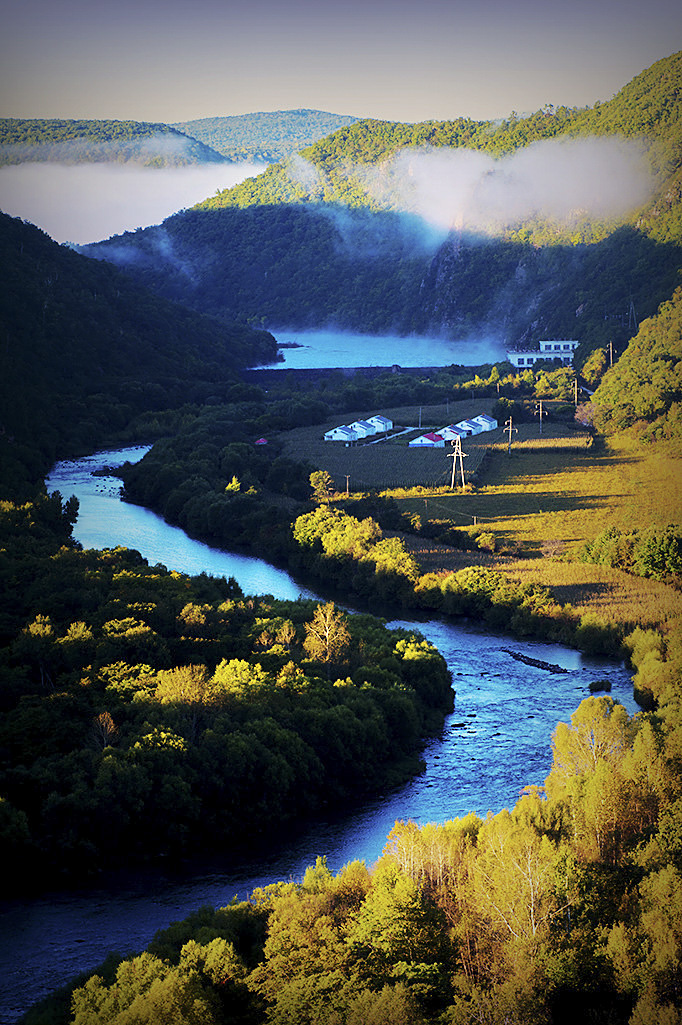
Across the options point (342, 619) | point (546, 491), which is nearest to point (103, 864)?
point (342, 619)

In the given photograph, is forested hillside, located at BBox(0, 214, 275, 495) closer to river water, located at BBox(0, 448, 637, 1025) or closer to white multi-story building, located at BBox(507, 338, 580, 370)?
white multi-story building, located at BBox(507, 338, 580, 370)

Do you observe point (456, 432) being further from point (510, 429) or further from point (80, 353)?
point (80, 353)

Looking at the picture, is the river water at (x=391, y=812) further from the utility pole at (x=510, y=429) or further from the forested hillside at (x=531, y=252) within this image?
the forested hillside at (x=531, y=252)

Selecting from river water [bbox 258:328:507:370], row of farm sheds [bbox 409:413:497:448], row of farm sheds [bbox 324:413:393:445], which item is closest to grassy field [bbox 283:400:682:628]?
row of farm sheds [bbox 409:413:497:448]

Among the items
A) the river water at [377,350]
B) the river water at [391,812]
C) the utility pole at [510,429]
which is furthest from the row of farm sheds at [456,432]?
the river water at [377,350]

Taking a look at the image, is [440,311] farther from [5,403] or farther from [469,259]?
[5,403]

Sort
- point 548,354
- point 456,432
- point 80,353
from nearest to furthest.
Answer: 1. point 456,432
2. point 80,353
3. point 548,354

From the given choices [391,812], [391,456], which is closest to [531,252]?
[391,456]
